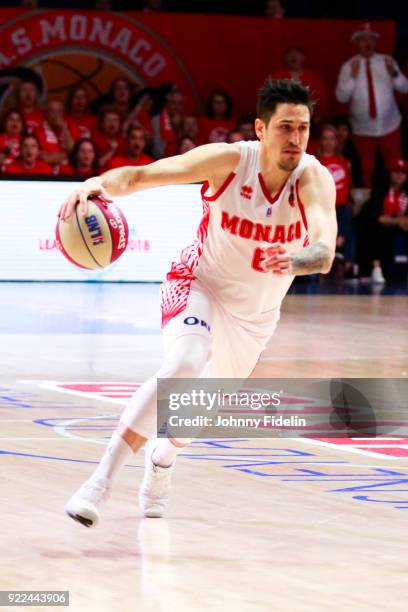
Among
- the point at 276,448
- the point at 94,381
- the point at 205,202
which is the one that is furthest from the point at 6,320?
the point at 205,202

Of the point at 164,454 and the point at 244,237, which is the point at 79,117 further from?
the point at 164,454

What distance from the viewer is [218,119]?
20.1 m

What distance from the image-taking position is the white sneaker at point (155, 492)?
6219mm

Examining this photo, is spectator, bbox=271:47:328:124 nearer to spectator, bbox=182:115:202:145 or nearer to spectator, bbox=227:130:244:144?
spectator, bbox=227:130:244:144

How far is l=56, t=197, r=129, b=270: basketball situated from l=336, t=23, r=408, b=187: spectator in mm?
14749

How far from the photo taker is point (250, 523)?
6098 millimetres

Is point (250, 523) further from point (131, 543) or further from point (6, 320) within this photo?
point (6, 320)

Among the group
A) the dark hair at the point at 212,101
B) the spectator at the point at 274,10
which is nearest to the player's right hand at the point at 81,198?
the dark hair at the point at 212,101

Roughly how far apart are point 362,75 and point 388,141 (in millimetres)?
1150

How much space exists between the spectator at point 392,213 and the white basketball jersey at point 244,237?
14026 millimetres

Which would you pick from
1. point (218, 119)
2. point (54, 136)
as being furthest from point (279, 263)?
point (218, 119)

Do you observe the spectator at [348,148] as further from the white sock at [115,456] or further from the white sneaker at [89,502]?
the white sneaker at [89,502]

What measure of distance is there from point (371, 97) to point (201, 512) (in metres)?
15.4

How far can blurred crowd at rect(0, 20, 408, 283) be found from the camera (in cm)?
1886
